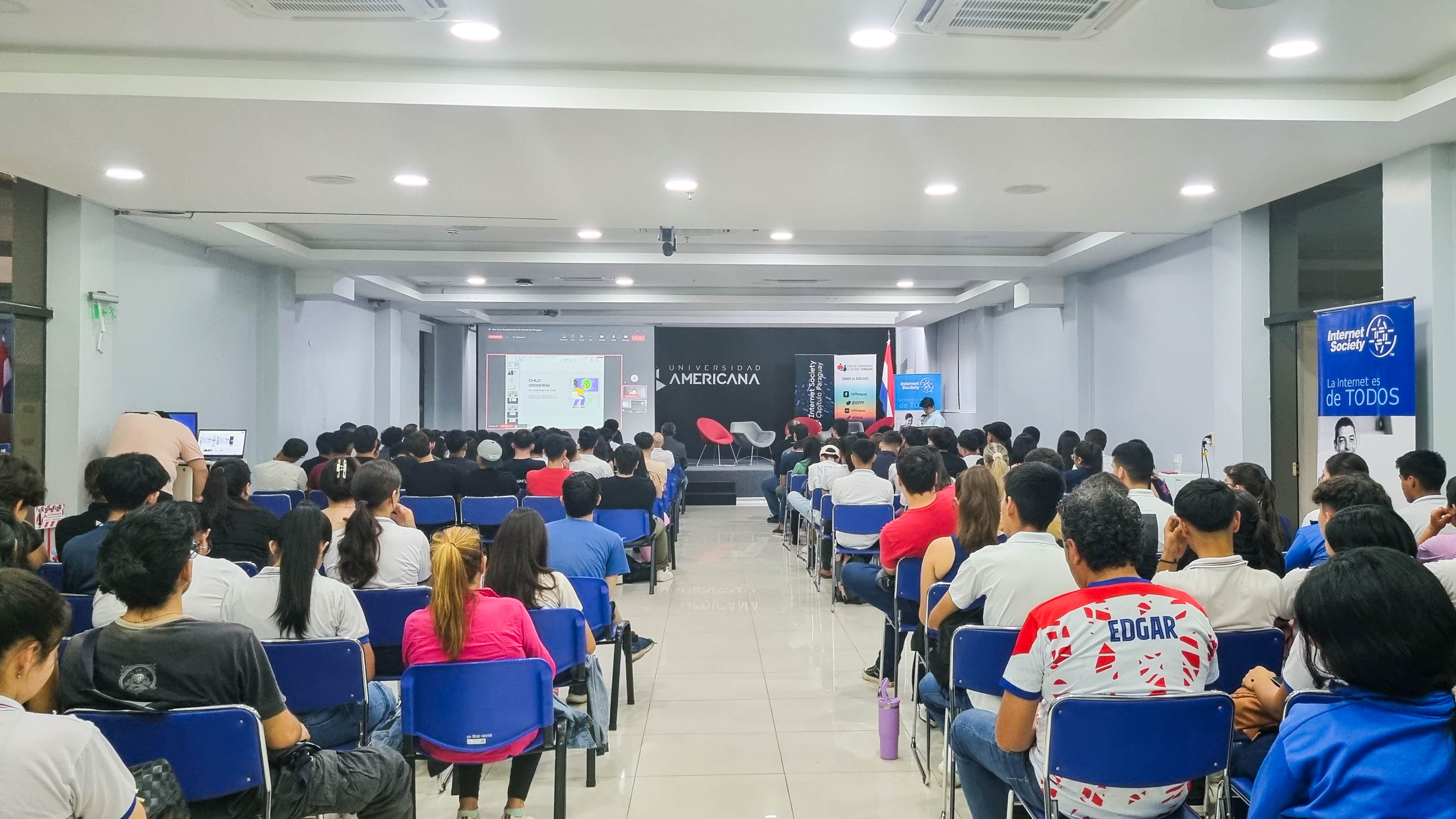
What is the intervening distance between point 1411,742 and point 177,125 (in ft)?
19.0

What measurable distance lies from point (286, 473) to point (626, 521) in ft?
8.75

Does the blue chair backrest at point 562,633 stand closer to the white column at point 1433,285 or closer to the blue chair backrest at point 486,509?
the blue chair backrest at point 486,509

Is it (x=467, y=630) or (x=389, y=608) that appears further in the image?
(x=389, y=608)

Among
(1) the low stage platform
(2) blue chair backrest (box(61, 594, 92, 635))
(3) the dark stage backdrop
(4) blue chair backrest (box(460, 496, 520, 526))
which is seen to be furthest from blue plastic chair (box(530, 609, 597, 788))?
(3) the dark stage backdrop

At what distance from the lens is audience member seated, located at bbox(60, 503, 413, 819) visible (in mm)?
2051

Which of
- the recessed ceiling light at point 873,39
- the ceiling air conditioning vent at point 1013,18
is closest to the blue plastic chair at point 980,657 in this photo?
the ceiling air conditioning vent at point 1013,18

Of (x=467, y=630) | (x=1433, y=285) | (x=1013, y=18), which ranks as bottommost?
(x=467, y=630)

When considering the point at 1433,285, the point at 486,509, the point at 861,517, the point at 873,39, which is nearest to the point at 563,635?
the point at 873,39

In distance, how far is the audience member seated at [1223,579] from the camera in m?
2.74

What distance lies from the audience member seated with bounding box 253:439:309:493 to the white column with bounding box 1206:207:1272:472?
736 centimetres

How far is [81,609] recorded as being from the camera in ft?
10.6

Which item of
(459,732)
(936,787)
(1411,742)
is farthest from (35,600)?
(936,787)

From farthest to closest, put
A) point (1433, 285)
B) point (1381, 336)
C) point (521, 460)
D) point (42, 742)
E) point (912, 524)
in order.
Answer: point (521, 460), point (1381, 336), point (1433, 285), point (912, 524), point (42, 742)

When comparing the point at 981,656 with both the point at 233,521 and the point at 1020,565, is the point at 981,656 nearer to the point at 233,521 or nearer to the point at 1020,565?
the point at 1020,565
